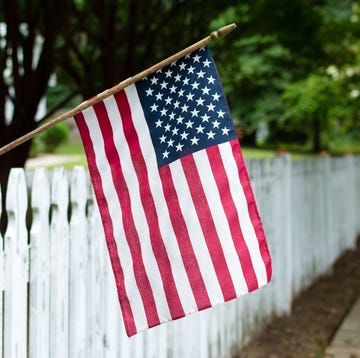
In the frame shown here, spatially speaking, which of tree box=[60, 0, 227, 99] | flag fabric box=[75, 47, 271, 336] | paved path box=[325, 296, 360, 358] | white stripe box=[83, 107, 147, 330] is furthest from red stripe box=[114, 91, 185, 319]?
tree box=[60, 0, 227, 99]

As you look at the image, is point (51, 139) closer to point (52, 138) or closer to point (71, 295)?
point (52, 138)

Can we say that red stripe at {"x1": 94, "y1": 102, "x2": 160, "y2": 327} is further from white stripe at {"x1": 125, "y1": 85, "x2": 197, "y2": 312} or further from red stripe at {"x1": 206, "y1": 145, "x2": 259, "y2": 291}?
red stripe at {"x1": 206, "y1": 145, "x2": 259, "y2": 291}

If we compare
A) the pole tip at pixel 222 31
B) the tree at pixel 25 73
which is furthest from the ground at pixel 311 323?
the pole tip at pixel 222 31

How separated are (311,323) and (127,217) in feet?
16.5

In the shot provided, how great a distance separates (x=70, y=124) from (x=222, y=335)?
3304cm

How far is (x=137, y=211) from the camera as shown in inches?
133

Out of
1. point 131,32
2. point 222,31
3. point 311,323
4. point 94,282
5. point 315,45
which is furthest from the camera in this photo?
point 315,45

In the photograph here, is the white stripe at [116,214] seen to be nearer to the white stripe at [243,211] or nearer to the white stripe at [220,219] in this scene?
the white stripe at [220,219]

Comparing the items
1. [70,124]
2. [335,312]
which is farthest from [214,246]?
[70,124]

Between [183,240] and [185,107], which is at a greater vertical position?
[185,107]

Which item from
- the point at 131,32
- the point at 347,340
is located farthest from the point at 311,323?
the point at 131,32

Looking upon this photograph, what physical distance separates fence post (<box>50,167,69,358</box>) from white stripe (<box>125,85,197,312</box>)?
0.68 metres

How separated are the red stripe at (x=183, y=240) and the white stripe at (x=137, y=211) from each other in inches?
5.0

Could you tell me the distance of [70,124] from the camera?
3853cm
